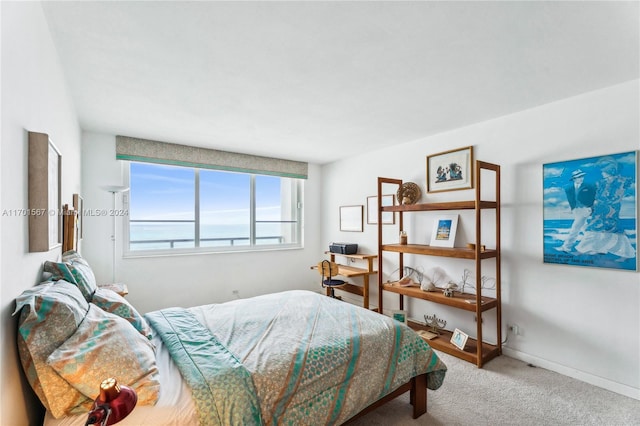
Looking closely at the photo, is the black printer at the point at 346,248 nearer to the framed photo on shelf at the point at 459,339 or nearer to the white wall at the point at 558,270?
the white wall at the point at 558,270

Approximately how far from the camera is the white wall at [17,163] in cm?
104

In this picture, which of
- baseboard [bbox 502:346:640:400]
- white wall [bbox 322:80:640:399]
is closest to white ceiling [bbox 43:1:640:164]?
white wall [bbox 322:80:640:399]

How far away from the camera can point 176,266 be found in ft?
13.4

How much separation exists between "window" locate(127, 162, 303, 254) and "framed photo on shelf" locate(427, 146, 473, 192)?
2.47 m

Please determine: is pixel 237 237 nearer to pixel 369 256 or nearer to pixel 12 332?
pixel 369 256

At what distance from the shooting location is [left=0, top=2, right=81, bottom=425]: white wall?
41.1 inches

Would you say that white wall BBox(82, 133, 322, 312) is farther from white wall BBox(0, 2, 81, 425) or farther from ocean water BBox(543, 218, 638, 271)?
ocean water BBox(543, 218, 638, 271)

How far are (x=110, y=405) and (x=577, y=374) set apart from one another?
135 inches

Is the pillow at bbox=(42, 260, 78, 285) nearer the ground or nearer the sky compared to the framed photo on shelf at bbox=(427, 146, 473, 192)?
nearer the ground

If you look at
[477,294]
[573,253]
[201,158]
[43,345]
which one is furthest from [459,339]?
[201,158]

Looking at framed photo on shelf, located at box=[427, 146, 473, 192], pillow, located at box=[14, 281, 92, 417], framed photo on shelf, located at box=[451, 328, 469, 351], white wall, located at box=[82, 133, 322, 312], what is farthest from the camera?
white wall, located at box=[82, 133, 322, 312]

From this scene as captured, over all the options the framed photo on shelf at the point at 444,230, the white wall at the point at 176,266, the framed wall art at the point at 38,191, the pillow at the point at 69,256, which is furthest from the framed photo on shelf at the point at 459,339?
the pillow at the point at 69,256

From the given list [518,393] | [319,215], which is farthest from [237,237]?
[518,393]

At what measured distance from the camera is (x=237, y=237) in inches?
189
